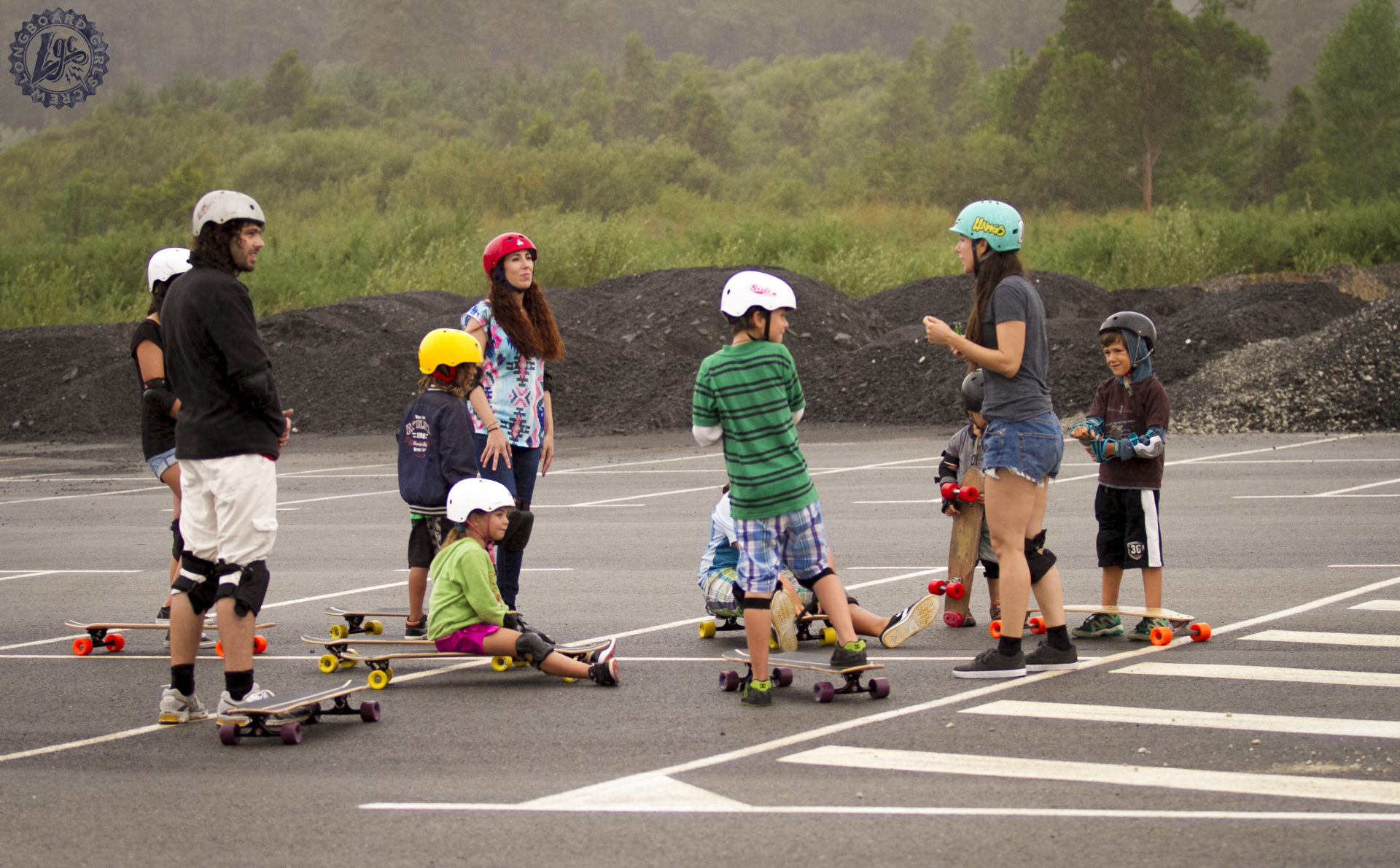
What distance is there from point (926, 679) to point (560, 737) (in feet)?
6.61

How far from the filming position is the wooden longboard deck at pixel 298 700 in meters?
6.31

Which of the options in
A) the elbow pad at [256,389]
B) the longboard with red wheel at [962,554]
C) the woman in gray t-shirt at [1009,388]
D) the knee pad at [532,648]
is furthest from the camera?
the longboard with red wheel at [962,554]

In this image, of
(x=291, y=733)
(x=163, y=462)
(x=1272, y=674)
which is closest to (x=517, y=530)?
(x=291, y=733)

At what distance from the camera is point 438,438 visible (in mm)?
7855

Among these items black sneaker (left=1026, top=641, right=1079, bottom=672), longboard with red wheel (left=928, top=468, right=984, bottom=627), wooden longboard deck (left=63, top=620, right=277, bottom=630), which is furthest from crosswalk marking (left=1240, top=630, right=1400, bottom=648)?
wooden longboard deck (left=63, top=620, right=277, bottom=630)

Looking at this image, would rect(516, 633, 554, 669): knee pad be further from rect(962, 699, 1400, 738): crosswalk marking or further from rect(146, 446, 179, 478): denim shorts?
rect(146, 446, 179, 478): denim shorts

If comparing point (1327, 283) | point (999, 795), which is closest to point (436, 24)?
point (1327, 283)

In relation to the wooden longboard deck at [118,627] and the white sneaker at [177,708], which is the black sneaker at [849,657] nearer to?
the white sneaker at [177,708]

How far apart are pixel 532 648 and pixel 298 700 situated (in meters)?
1.24

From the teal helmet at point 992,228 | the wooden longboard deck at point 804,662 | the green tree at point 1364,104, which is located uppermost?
the green tree at point 1364,104

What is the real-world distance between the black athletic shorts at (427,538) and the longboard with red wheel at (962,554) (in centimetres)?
283

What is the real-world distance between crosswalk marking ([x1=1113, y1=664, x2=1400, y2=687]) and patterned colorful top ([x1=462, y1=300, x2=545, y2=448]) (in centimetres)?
356

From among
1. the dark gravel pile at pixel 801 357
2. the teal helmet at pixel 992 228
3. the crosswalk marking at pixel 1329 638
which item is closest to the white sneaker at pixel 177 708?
the teal helmet at pixel 992 228

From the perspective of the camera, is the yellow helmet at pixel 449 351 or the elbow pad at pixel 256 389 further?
the yellow helmet at pixel 449 351
